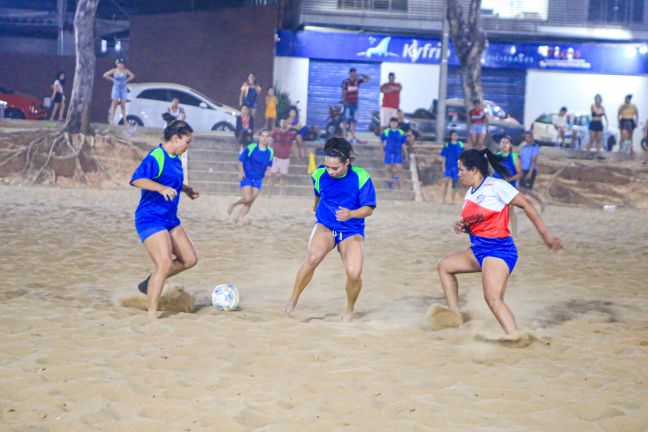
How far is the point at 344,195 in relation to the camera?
737 cm

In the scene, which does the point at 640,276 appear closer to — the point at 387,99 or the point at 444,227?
the point at 444,227

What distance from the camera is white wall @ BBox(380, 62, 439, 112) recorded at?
112ft

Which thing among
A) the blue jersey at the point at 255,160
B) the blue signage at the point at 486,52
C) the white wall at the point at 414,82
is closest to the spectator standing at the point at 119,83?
the blue jersey at the point at 255,160

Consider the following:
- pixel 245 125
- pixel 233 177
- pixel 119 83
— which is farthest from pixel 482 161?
pixel 119 83

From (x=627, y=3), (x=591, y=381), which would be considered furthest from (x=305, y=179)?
(x=627, y=3)

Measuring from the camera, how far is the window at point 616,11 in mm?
35500

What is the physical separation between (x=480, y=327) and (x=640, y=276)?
3.92 metres

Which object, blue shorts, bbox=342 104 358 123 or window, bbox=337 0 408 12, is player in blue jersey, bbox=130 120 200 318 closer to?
blue shorts, bbox=342 104 358 123

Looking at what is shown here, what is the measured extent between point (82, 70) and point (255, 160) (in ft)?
35.3

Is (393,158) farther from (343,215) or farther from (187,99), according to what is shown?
(343,215)

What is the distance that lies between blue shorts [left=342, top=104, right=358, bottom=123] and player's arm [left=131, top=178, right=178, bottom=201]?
1664 cm

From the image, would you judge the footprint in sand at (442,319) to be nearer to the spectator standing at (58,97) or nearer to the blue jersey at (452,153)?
the blue jersey at (452,153)

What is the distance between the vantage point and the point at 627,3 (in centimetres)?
3566

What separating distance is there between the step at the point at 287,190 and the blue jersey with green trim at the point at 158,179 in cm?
1411
